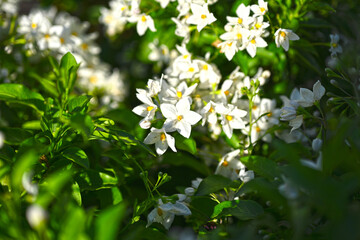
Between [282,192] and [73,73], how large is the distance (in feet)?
2.37

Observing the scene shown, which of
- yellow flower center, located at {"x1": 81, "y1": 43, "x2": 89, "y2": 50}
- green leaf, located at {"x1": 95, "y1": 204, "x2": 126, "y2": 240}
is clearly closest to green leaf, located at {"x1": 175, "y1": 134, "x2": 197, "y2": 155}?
green leaf, located at {"x1": 95, "y1": 204, "x2": 126, "y2": 240}

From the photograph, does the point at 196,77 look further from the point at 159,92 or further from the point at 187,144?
the point at 187,144

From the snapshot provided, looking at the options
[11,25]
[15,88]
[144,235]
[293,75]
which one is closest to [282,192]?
[144,235]

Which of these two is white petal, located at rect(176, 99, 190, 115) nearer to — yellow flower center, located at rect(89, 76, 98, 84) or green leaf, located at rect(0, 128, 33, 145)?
green leaf, located at rect(0, 128, 33, 145)

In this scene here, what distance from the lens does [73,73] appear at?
3.76ft

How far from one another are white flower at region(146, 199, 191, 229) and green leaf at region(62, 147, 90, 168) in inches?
8.5

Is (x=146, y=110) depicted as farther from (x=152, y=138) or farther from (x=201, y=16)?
(x=201, y=16)

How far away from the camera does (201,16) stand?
1188mm

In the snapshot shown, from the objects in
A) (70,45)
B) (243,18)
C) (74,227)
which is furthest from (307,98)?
(70,45)

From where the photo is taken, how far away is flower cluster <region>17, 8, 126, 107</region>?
152cm

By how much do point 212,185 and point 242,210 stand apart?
13cm

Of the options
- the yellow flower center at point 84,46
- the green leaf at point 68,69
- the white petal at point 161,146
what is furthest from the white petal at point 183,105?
the yellow flower center at point 84,46

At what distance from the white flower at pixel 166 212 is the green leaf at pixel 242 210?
0.30ft

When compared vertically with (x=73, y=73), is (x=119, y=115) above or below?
below
